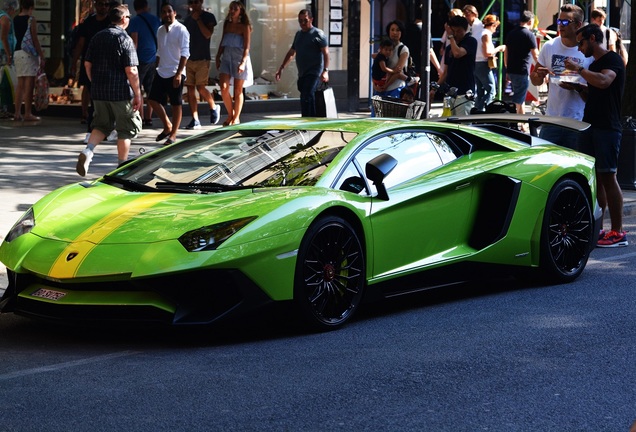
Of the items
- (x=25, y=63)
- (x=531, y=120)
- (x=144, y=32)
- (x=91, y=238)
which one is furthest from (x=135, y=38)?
(x=91, y=238)

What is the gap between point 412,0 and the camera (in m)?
26.1

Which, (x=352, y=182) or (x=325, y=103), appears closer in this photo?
(x=352, y=182)

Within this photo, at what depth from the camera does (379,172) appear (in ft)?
25.0

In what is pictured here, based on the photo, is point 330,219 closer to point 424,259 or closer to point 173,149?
point 424,259

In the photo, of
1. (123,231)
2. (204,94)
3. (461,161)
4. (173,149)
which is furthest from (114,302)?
(204,94)

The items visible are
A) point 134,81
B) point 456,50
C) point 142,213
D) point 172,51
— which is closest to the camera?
point 142,213

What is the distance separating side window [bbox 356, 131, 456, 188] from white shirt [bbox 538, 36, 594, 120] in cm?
354

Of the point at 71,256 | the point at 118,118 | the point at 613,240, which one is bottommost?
the point at 613,240

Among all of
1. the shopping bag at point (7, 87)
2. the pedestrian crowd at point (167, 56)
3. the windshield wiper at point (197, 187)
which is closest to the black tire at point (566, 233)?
the windshield wiper at point (197, 187)

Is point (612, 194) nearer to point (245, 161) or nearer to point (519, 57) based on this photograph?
point (245, 161)

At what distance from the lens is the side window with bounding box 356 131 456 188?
7.88 m

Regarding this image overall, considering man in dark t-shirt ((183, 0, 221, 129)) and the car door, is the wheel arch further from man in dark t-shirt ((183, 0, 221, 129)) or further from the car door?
man in dark t-shirt ((183, 0, 221, 129))

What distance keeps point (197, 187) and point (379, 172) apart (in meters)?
1.08

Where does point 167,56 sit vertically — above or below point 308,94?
above
